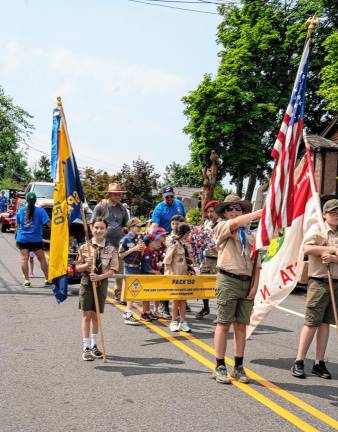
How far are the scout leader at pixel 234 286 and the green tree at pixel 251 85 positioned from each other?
30888 millimetres

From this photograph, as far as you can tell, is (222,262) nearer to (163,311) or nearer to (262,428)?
(262,428)

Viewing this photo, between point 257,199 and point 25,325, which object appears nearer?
point 25,325

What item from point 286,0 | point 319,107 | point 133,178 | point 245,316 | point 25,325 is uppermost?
point 286,0

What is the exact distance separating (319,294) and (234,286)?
980mm

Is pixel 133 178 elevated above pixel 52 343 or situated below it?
above

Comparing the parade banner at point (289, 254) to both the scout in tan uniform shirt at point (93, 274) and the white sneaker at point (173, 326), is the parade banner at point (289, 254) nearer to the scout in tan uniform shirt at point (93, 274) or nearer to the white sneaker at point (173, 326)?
the scout in tan uniform shirt at point (93, 274)

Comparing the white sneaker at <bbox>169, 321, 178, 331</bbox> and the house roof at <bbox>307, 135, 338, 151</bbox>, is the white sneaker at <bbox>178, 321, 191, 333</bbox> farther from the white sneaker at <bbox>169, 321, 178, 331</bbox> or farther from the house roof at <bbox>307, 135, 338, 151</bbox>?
the house roof at <bbox>307, 135, 338, 151</bbox>

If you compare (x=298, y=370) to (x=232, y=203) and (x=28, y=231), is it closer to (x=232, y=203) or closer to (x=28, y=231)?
(x=232, y=203)

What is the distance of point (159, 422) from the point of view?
14.6 ft

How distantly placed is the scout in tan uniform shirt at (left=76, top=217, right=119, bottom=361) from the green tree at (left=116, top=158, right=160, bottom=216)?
3337 centimetres

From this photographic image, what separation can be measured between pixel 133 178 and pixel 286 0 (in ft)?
53.2

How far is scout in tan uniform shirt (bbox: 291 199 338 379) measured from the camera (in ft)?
19.3

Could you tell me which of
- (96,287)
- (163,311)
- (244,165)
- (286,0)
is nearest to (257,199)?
(244,165)

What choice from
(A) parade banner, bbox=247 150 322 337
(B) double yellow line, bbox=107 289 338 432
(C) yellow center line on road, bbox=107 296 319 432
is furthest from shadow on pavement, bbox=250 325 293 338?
(A) parade banner, bbox=247 150 322 337
